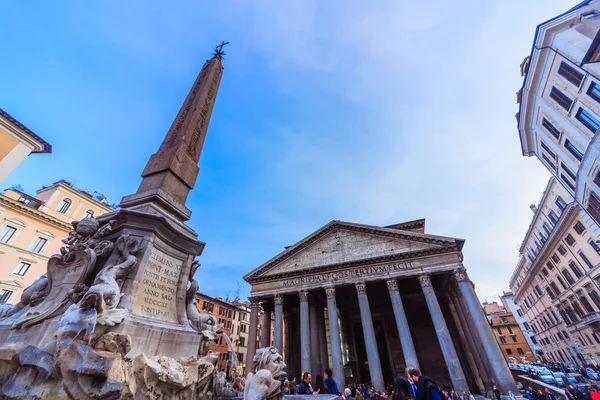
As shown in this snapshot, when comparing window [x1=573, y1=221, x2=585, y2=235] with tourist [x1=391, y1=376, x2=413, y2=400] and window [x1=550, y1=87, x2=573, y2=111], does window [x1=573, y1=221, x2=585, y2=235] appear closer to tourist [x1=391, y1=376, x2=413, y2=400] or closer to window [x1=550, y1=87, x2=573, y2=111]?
window [x1=550, y1=87, x2=573, y2=111]

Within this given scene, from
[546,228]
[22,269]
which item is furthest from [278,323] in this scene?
[546,228]

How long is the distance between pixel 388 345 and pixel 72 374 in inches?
952

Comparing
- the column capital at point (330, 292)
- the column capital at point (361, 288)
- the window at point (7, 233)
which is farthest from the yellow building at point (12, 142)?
the column capital at point (361, 288)

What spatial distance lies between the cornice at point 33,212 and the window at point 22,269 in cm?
299

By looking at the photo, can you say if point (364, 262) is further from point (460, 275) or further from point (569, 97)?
point (569, 97)

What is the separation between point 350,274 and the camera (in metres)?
18.4

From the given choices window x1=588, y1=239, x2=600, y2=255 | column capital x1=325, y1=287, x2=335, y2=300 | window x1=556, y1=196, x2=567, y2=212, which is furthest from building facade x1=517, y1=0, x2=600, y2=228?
column capital x1=325, y1=287, x2=335, y2=300

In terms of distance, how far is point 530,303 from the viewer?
136ft

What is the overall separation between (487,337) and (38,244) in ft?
97.2

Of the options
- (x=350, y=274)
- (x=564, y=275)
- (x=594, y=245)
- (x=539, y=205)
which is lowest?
(x=350, y=274)

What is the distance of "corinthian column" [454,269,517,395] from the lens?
12625 millimetres

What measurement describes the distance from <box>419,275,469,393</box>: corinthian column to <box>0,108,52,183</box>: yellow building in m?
22.6

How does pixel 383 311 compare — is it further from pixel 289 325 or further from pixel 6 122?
pixel 6 122

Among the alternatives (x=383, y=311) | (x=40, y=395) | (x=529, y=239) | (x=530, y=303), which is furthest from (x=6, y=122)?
(x=530, y=303)
